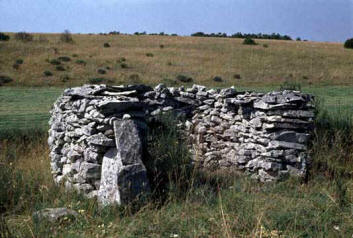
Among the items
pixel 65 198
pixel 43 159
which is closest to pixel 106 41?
pixel 43 159

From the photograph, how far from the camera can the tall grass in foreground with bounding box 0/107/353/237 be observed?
5.53 meters

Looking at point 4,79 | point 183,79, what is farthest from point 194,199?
point 4,79

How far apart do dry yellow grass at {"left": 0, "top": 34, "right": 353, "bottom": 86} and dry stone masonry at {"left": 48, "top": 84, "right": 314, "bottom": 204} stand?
23.9 m

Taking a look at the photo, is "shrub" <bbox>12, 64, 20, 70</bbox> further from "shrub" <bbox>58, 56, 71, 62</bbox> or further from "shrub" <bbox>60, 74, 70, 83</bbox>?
"shrub" <bbox>60, 74, 70, 83</bbox>

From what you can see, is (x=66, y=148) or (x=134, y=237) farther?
(x=66, y=148)

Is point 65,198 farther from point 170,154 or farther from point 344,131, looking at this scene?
point 344,131

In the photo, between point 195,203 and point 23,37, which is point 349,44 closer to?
point 23,37

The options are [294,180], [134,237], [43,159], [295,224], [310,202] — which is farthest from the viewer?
[43,159]

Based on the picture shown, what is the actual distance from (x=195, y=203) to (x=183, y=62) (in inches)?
1468

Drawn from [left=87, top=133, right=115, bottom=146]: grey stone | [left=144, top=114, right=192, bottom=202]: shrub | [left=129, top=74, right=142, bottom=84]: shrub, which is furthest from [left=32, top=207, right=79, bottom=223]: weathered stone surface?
[left=129, top=74, right=142, bottom=84]: shrub

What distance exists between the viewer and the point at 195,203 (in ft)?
21.4

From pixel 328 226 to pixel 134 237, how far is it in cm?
247

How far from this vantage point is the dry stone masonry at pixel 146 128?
22.1 ft

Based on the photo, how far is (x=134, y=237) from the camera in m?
5.28
